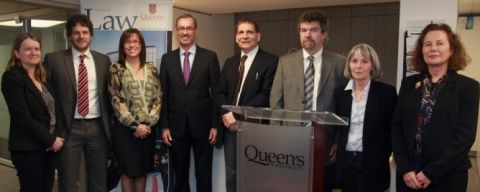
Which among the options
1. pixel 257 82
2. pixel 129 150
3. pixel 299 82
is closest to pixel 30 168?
pixel 129 150

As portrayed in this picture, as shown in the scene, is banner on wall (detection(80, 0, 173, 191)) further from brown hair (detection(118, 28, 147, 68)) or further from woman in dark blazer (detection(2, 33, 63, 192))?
woman in dark blazer (detection(2, 33, 63, 192))

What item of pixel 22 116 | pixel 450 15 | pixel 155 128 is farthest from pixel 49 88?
pixel 450 15

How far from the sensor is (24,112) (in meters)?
2.65

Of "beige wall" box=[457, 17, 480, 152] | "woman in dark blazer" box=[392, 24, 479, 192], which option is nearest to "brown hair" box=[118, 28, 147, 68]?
"woman in dark blazer" box=[392, 24, 479, 192]

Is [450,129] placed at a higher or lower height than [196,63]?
lower

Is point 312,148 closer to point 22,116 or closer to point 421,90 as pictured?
point 421,90

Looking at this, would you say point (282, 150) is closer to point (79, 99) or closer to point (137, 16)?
point (79, 99)

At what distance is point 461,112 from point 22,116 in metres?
2.65

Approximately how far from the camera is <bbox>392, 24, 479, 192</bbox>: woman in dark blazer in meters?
2.04

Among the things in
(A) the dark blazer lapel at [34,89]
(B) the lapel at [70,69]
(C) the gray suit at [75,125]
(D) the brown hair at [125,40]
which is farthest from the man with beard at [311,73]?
(A) the dark blazer lapel at [34,89]

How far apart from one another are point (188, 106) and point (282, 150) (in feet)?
4.32

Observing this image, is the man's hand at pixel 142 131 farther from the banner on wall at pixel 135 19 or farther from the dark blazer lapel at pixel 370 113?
the dark blazer lapel at pixel 370 113

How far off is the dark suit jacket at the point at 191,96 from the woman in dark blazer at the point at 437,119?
56.1 inches

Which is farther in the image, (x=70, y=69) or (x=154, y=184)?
(x=154, y=184)
